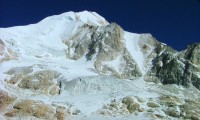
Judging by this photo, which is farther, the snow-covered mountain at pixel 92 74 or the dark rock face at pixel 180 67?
the dark rock face at pixel 180 67

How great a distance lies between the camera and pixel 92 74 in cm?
9412

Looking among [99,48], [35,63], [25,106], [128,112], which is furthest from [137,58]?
[25,106]

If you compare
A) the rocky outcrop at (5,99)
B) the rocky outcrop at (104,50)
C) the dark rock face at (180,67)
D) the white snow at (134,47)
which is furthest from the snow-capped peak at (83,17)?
the rocky outcrop at (5,99)

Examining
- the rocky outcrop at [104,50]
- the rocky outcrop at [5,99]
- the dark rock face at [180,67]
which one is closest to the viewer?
the rocky outcrop at [5,99]

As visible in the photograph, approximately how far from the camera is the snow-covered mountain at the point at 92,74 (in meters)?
69.8

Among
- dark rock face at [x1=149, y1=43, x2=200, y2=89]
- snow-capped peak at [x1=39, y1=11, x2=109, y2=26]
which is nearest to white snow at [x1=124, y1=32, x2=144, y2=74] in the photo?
dark rock face at [x1=149, y1=43, x2=200, y2=89]

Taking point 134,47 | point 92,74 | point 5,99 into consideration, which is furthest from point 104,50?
point 5,99

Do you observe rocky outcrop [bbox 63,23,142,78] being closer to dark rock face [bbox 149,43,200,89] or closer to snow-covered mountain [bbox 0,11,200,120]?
snow-covered mountain [bbox 0,11,200,120]

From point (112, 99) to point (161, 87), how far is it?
740 inches

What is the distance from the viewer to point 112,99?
75562 millimetres

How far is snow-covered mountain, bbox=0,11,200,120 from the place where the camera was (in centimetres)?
6981

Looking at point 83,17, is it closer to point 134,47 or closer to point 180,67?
point 134,47

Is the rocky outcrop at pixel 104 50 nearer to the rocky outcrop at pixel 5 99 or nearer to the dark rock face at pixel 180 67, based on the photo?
the dark rock face at pixel 180 67

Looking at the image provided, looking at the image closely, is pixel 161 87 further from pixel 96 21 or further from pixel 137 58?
pixel 96 21
